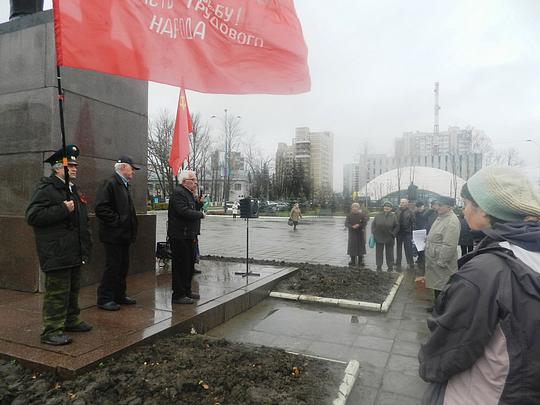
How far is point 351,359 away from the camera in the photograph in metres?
4.51

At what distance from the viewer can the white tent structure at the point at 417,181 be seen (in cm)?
7225

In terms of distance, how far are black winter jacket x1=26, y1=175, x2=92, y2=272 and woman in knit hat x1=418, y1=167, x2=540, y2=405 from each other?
340 centimetres

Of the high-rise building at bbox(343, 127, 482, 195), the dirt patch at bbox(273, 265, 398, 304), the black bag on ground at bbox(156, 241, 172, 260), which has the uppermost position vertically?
the high-rise building at bbox(343, 127, 482, 195)

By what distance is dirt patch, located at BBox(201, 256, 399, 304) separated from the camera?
7.00 meters

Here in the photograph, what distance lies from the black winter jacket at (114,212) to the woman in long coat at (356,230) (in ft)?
22.6

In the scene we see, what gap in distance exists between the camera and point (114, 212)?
4.99 m

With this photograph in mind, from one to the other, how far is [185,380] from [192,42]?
11.4ft

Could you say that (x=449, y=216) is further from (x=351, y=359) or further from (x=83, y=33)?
(x=83, y=33)

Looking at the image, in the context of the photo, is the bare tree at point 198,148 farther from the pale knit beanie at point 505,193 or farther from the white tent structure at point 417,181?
the pale knit beanie at point 505,193

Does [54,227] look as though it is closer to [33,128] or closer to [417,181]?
[33,128]

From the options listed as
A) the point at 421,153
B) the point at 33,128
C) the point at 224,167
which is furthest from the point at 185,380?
the point at 421,153

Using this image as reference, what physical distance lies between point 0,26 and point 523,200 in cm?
754

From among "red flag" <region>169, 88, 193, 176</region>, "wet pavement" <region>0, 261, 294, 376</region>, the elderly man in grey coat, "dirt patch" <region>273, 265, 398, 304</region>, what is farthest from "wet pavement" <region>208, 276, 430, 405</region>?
"red flag" <region>169, 88, 193, 176</region>

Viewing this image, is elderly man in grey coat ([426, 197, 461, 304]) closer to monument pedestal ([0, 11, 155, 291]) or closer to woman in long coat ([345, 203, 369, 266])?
woman in long coat ([345, 203, 369, 266])
